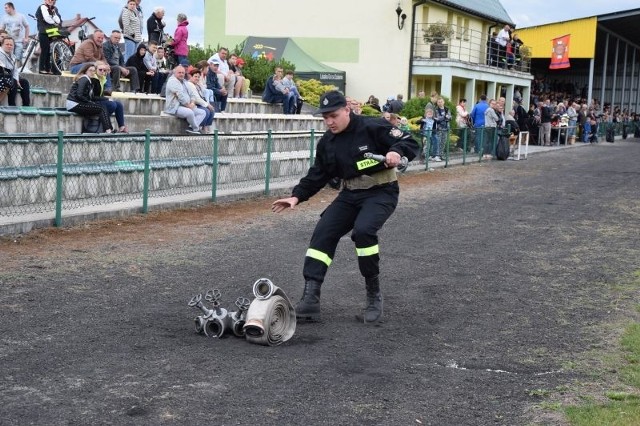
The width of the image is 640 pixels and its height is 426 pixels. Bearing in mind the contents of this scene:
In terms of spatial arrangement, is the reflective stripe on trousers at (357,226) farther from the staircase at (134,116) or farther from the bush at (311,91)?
the bush at (311,91)

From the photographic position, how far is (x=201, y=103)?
17812 millimetres

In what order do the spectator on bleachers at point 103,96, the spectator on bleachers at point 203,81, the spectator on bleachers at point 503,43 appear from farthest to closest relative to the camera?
the spectator on bleachers at point 503,43, the spectator on bleachers at point 203,81, the spectator on bleachers at point 103,96

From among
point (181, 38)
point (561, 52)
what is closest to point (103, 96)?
point (181, 38)

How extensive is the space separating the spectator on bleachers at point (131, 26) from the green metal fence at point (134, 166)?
4462 millimetres

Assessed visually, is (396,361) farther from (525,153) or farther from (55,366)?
(525,153)

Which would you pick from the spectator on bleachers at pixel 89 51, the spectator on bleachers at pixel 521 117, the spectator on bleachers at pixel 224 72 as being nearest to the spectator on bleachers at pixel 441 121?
the spectator on bleachers at pixel 224 72

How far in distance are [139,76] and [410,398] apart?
49.4 feet

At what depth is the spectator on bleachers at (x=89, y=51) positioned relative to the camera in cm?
1683

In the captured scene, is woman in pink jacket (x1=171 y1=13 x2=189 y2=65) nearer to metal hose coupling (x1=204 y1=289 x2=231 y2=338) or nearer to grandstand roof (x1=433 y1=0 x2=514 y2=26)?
metal hose coupling (x1=204 y1=289 x2=231 y2=338)

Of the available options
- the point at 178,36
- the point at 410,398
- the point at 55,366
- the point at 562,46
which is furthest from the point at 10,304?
the point at 562,46

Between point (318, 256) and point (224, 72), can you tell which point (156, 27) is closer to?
point (224, 72)

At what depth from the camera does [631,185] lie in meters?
20.9

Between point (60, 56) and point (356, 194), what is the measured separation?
1224cm

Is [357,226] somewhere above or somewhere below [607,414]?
above
